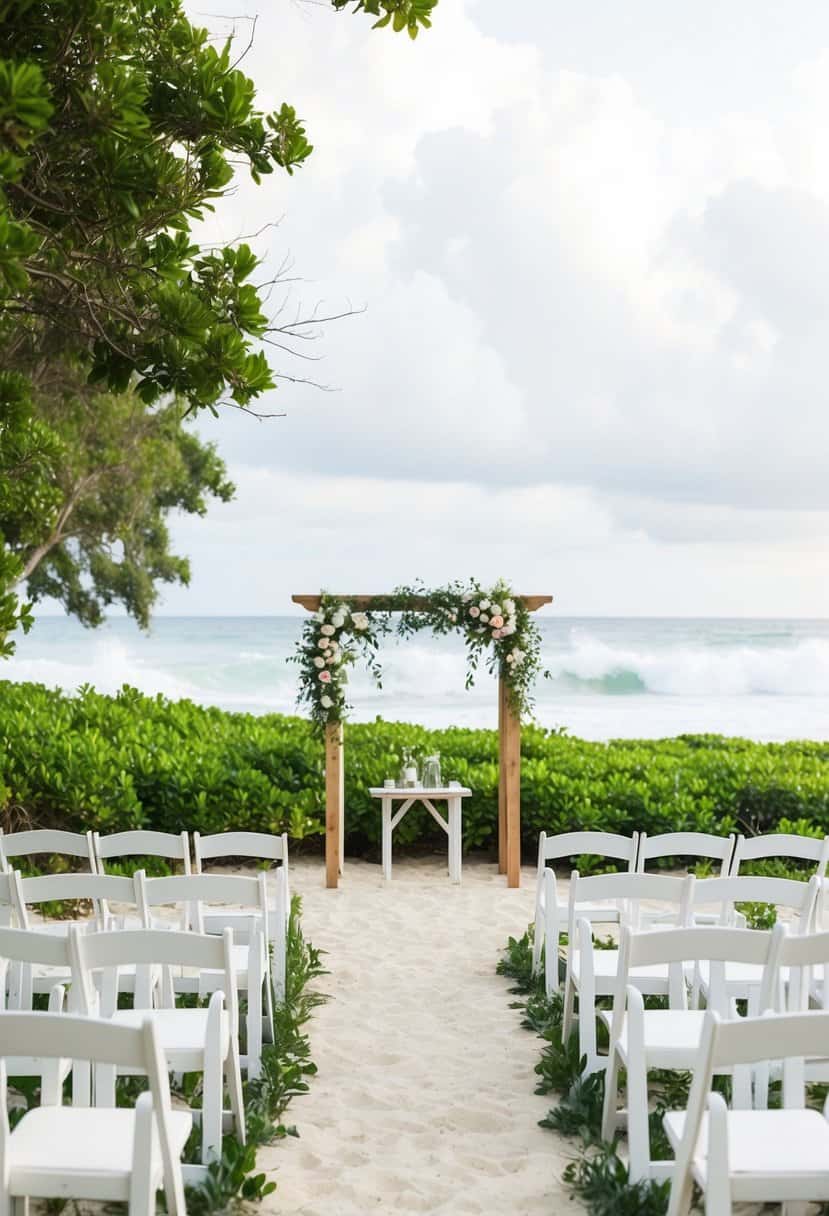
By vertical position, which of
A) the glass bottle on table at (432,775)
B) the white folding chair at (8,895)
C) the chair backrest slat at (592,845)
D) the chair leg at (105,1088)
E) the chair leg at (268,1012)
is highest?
the glass bottle on table at (432,775)

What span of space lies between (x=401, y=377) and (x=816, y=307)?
14.0 m

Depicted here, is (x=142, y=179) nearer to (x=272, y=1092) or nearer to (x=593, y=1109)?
(x=272, y=1092)

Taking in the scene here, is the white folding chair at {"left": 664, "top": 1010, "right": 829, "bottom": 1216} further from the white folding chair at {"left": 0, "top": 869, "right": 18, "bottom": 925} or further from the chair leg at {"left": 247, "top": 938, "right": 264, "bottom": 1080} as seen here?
the white folding chair at {"left": 0, "top": 869, "right": 18, "bottom": 925}

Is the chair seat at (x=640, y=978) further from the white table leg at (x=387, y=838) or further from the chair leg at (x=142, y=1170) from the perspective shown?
the white table leg at (x=387, y=838)

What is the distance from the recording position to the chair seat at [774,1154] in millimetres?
2725

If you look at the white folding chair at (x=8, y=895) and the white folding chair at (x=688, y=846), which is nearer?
the white folding chair at (x=8, y=895)

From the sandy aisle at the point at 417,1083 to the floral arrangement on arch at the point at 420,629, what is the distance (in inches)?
70.4

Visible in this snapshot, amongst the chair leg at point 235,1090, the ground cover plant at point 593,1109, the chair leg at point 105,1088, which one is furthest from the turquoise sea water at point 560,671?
the chair leg at point 105,1088

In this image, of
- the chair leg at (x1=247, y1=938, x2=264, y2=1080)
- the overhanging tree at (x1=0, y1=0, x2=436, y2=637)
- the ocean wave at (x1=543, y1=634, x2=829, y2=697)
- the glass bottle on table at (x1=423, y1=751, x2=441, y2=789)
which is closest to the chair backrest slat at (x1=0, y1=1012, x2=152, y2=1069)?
the chair leg at (x1=247, y1=938, x2=264, y2=1080)

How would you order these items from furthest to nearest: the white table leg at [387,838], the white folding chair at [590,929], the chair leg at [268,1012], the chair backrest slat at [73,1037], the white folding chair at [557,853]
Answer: the white table leg at [387,838] < the white folding chair at [557,853] < the chair leg at [268,1012] < the white folding chair at [590,929] < the chair backrest slat at [73,1037]

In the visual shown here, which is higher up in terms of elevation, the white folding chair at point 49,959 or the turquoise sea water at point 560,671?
the turquoise sea water at point 560,671

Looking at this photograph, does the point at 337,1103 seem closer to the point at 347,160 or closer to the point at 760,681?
the point at 347,160

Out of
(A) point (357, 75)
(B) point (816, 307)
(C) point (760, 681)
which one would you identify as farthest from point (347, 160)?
(C) point (760, 681)

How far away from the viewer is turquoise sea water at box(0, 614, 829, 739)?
35.9m
